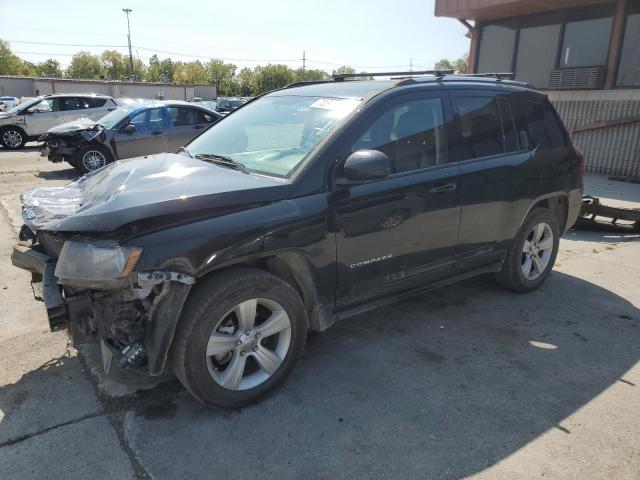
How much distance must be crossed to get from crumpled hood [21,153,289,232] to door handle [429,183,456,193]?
1168 mm

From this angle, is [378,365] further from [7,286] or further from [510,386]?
[7,286]

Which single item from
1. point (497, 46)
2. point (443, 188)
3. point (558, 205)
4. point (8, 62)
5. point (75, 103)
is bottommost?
point (558, 205)

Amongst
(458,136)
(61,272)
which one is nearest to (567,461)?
(458,136)

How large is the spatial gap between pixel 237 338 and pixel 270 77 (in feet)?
284

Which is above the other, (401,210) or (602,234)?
(401,210)

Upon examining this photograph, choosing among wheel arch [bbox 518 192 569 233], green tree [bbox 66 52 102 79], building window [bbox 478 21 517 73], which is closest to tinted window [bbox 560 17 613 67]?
building window [bbox 478 21 517 73]

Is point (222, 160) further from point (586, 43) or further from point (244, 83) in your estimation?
point (244, 83)

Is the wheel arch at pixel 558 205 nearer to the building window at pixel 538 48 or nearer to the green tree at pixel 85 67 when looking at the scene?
the building window at pixel 538 48

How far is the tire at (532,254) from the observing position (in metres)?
4.32

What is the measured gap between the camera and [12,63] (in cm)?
8144

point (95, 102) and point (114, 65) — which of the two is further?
point (114, 65)

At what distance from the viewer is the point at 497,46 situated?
15.3 meters

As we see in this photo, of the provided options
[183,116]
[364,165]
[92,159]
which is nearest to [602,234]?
[364,165]

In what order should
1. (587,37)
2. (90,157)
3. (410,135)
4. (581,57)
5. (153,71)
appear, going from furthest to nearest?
1. (153,71)
2. (581,57)
3. (587,37)
4. (90,157)
5. (410,135)
